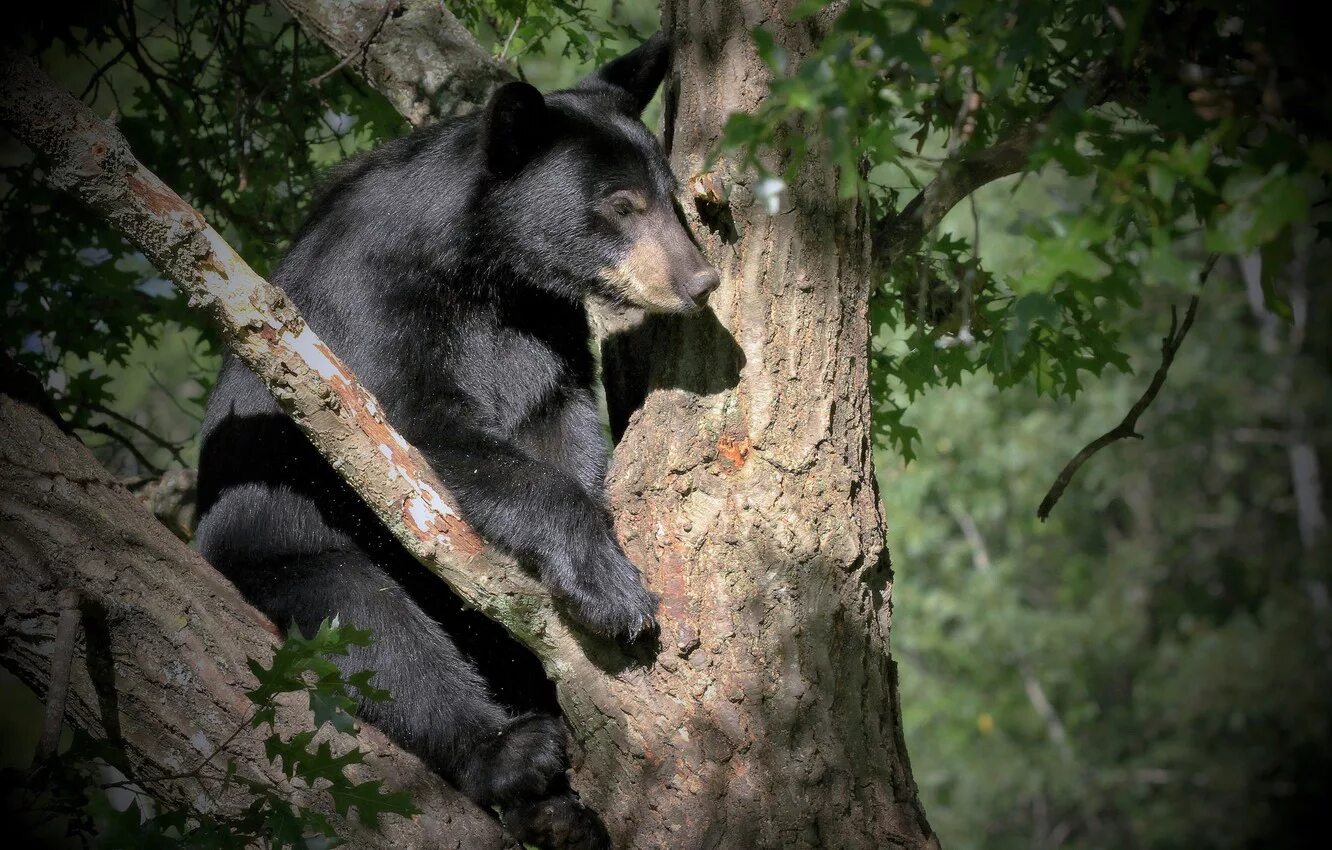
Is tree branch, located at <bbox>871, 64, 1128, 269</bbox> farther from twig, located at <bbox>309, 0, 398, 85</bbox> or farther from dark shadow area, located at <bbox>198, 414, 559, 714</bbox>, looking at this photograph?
twig, located at <bbox>309, 0, 398, 85</bbox>

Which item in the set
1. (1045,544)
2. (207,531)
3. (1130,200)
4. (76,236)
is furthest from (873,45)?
(1045,544)

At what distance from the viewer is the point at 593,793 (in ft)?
10.5

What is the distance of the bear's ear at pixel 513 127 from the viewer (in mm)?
3682

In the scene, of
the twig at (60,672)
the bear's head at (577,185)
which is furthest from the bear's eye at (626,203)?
the twig at (60,672)

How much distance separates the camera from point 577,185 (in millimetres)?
3930

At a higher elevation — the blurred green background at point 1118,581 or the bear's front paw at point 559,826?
the bear's front paw at point 559,826

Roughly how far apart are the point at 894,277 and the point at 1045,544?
17420mm

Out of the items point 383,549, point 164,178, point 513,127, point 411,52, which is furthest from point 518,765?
point 164,178

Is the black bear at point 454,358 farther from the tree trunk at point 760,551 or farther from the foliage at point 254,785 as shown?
the foliage at point 254,785

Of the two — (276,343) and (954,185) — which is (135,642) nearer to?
(276,343)

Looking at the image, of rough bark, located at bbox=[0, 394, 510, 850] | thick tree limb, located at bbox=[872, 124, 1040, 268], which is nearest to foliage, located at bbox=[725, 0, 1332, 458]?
thick tree limb, located at bbox=[872, 124, 1040, 268]

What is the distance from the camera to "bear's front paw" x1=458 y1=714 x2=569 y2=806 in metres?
3.33

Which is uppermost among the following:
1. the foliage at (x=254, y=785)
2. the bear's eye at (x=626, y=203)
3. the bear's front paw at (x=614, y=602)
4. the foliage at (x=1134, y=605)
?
the bear's eye at (x=626, y=203)

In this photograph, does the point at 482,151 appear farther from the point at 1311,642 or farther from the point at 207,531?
the point at 1311,642
